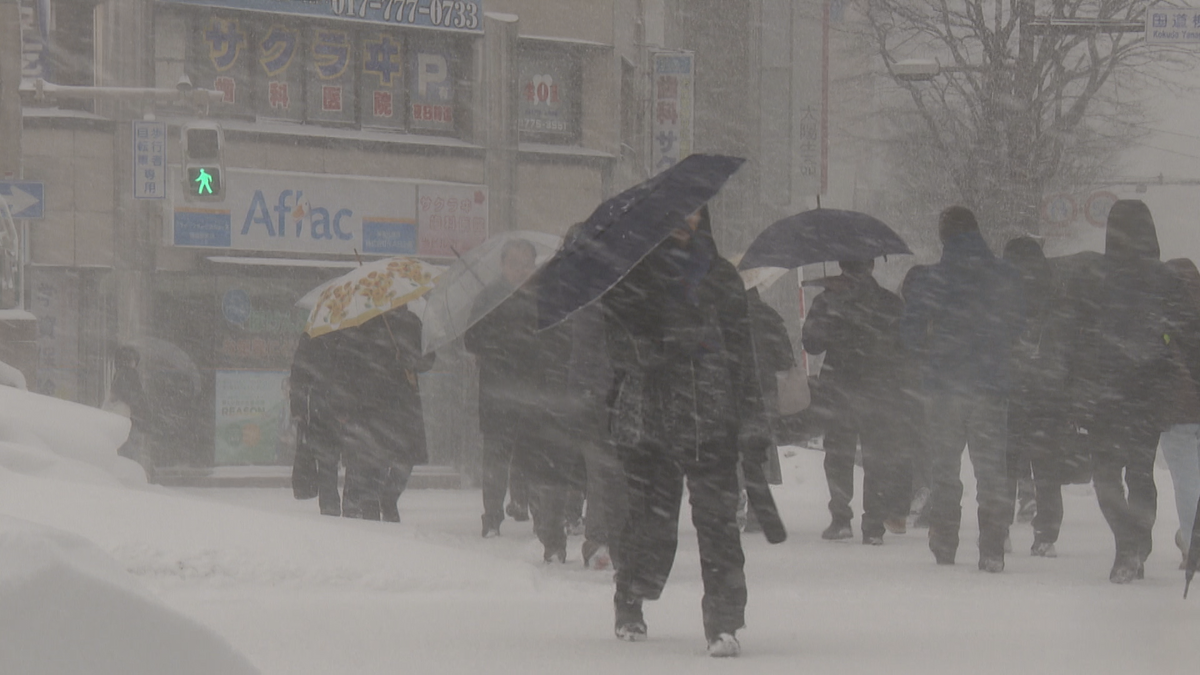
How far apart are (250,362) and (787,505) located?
9.17 m

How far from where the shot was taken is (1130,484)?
10109mm

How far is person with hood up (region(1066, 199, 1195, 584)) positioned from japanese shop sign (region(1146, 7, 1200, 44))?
40.8ft

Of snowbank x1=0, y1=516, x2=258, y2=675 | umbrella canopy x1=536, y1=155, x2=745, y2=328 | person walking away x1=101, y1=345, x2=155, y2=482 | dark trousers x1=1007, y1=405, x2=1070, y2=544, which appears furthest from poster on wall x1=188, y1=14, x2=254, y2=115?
snowbank x1=0, y1=516, x2=258, y2=675

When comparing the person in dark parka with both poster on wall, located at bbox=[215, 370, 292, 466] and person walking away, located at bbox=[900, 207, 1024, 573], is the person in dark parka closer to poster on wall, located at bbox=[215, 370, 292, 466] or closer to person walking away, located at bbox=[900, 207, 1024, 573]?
person walking away, located at bbox=[900, 207, 1024, 573]

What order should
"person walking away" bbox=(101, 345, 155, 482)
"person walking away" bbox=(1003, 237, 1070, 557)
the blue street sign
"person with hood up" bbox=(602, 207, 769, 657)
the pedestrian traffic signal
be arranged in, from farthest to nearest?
the pedestrian traffic signal, "person walking away" bbox=(101, 345, 155, 482), the blue street sign, "person walking away" bbox=(1003, 237, 1070, 557), "person with hood up" bbox=(602, 207, 769, 657)

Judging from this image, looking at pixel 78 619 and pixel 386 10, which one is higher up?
pixel 386 10

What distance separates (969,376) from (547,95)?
15879 mm

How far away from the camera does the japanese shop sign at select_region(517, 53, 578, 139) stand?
2541 cm

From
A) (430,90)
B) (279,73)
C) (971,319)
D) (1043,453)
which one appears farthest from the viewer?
(430,90)

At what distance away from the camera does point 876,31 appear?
31812 mm

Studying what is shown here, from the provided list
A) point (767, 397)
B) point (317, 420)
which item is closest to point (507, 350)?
point (317, 420)

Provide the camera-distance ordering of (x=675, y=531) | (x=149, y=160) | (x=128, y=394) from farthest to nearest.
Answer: (x=149, y=160) < (x=128, y=394) < (x=675, y=531)

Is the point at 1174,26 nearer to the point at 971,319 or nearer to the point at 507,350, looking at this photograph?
the point at 971,319

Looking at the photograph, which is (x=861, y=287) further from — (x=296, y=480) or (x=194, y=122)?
(x=194, y=122)
